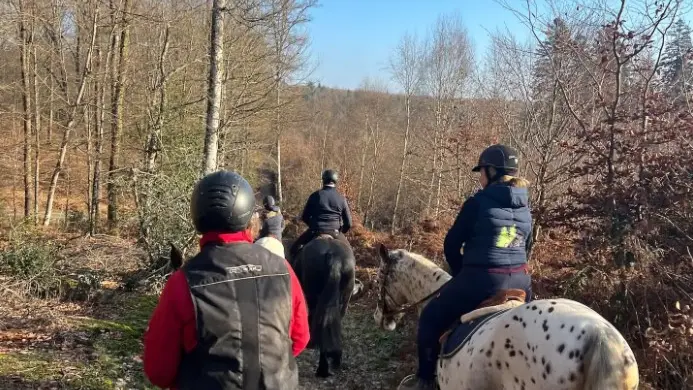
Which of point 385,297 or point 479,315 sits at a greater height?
point 479,315

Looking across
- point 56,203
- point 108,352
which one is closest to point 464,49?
point 56,203

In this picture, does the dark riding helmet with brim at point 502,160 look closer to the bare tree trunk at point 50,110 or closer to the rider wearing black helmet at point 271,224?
the rider wearing black helmet at point 271,224

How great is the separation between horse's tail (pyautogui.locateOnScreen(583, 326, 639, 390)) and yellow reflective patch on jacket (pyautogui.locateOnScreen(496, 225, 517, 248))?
1.18m

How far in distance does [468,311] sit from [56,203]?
21941mm

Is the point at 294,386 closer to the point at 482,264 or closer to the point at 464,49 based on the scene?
the point at 482,264

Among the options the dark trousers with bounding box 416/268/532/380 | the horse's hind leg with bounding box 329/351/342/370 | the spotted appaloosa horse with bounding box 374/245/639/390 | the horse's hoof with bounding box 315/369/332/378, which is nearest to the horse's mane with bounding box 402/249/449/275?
the dark trousers with bounding box 416/268/532/380

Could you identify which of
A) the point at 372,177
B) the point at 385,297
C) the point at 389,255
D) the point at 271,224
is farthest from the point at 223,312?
the point at 372,177

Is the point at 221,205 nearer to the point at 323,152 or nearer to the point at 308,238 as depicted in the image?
the point at 308,238

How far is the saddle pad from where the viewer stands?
140 inches

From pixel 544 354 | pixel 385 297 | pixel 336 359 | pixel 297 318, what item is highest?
pixel 297 318

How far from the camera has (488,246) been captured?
3.88m

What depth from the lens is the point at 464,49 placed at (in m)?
30.9

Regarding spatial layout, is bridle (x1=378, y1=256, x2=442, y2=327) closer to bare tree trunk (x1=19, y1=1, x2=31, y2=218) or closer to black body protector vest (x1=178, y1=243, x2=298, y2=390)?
black body protector vest (x1=178, y1=243, x2=298, y2=390)

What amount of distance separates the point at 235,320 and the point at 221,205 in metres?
0.52
